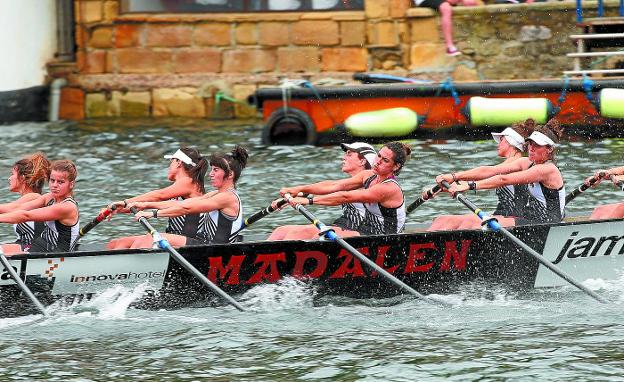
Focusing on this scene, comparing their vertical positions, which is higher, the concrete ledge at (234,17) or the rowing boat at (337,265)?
the concrete ledge at (234,17)

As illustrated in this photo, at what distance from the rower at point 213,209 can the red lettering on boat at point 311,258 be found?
2.39 ft

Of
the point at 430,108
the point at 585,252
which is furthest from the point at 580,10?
the point at 585,252

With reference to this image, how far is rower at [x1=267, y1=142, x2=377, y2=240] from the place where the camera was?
1212 centimetres

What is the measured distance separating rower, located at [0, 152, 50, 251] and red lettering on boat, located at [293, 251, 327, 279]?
228 centimetres

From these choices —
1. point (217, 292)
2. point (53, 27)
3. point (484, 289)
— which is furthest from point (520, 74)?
point (217, 292)

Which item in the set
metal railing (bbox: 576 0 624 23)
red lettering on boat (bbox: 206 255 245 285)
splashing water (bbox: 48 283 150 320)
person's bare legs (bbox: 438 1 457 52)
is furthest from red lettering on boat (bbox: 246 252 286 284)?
person's bare legs (bbox: 438 1 457 52)

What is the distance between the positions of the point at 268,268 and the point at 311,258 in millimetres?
380

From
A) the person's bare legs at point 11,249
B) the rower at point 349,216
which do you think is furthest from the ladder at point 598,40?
the person's bare legs at point 11,249

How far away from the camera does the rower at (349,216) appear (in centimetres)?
1212

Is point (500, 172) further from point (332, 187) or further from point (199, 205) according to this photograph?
point (199, 205)

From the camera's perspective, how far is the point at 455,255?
39.2 ft

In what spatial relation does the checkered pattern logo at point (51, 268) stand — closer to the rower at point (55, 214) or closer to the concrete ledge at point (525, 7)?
the rower at point (55, 214)

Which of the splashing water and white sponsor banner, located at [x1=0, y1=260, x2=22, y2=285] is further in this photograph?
the splashing water

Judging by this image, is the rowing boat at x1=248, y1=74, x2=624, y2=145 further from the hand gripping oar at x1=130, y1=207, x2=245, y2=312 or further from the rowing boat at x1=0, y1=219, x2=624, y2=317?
the hand gripping oar at x1=130, y1=207, x2=245, y2=312
